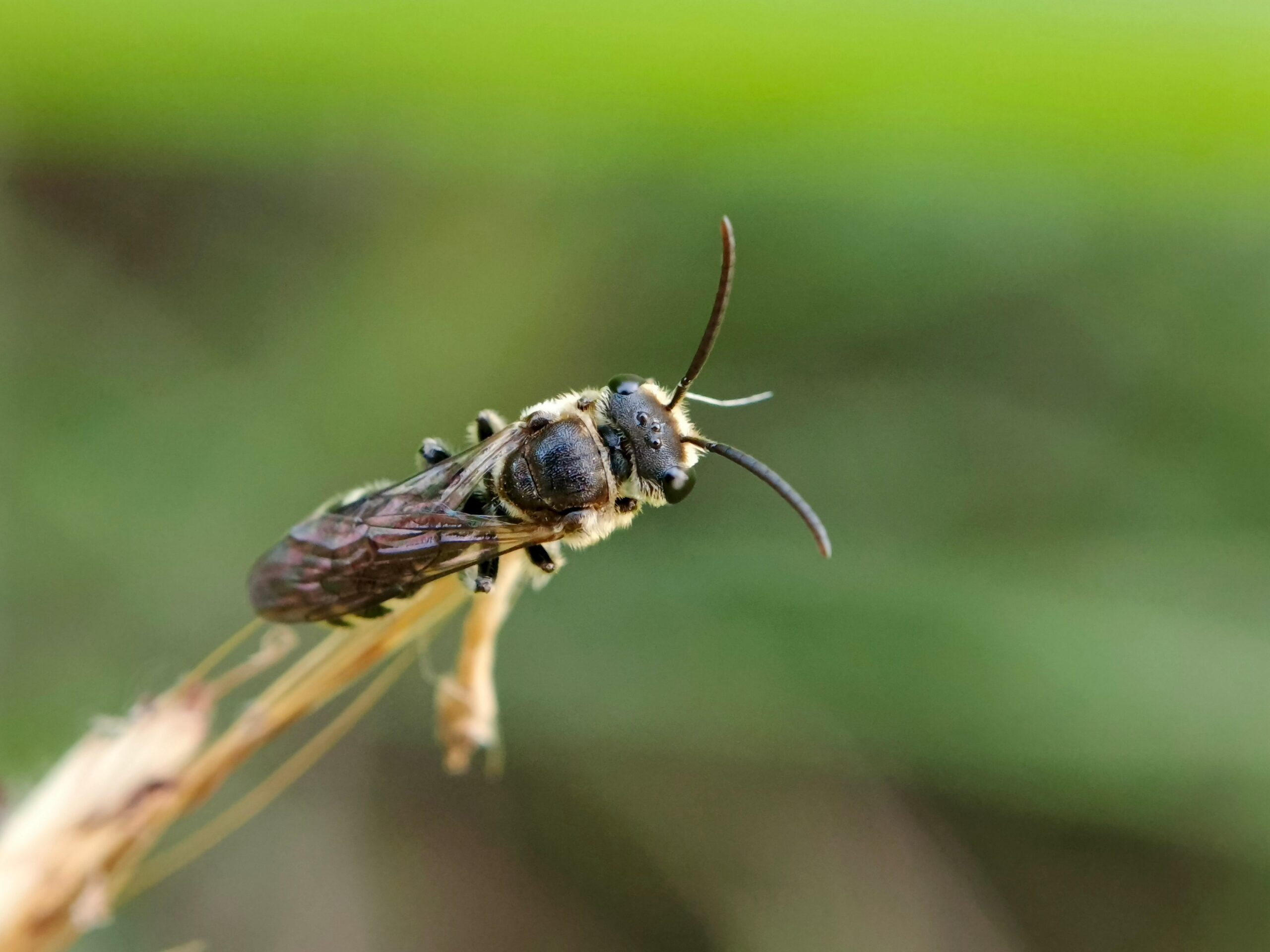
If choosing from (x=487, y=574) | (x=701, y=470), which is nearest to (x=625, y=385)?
(x=487, y=574)

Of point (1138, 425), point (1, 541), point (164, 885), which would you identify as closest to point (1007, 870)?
point (1138, 425)

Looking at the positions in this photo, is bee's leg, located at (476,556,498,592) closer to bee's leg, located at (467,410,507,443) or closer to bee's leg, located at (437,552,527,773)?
bee's leg, located at (437,552,527,773)

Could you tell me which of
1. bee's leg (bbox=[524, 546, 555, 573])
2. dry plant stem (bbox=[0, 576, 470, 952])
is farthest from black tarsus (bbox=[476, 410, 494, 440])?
dry plant stem (bbox=[0, 576, 470, 952])

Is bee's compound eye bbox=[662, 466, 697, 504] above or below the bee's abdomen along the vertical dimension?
below

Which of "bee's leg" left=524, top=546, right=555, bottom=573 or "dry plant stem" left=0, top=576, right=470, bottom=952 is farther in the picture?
"bee's leg" left=524, top=546, right=555, bottom=573

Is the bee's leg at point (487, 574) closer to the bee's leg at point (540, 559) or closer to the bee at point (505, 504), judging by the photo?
the bee at point (505, 504)

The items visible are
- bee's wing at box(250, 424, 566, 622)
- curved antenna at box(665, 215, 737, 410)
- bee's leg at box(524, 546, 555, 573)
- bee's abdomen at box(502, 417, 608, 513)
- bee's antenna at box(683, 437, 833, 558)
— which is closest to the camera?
curved antenna at box(665, 215, 737, 410)
